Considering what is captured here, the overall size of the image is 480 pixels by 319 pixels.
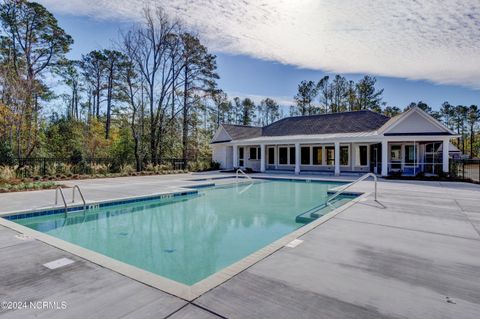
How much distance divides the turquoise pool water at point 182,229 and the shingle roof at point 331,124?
12.1 meters

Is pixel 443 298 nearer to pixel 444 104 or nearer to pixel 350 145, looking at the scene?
pixel 350 145

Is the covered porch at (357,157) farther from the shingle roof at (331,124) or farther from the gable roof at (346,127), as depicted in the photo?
the shingle roof at (331,124)

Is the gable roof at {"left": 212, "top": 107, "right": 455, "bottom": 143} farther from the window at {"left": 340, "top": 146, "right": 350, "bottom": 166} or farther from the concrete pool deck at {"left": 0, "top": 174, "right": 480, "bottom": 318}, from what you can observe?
the concrete pool deck at {"left": 0, "top": 174, "right": 480, "bottom": 318}

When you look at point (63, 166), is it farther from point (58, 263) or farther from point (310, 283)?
point (310, 283)

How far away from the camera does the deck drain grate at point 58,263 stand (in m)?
3.68

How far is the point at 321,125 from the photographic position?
2380 centimetres

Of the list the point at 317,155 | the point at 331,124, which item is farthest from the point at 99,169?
the point at 331,124

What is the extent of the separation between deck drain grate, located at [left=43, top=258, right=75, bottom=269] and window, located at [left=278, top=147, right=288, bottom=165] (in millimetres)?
21021

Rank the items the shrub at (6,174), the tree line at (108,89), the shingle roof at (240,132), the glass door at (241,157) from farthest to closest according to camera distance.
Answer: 1. the shingle roof at (240,132)
2. the glass door at (241,157)
3. the tree line at (108,89)
4. the shrub at (6,174)

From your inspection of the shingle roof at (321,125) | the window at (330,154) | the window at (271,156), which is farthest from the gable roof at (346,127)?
the window at (271,156)

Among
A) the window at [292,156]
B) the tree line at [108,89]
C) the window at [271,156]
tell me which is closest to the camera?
the tree line at [108,89]

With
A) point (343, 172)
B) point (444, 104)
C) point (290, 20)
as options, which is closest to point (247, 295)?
point (290, 20)

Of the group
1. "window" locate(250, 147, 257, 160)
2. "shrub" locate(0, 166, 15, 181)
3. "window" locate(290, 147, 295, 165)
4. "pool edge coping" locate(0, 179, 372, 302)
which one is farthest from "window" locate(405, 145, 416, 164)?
"shrub" locate(0, 166, 15, 181)

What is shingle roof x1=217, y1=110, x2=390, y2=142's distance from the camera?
21219mm
